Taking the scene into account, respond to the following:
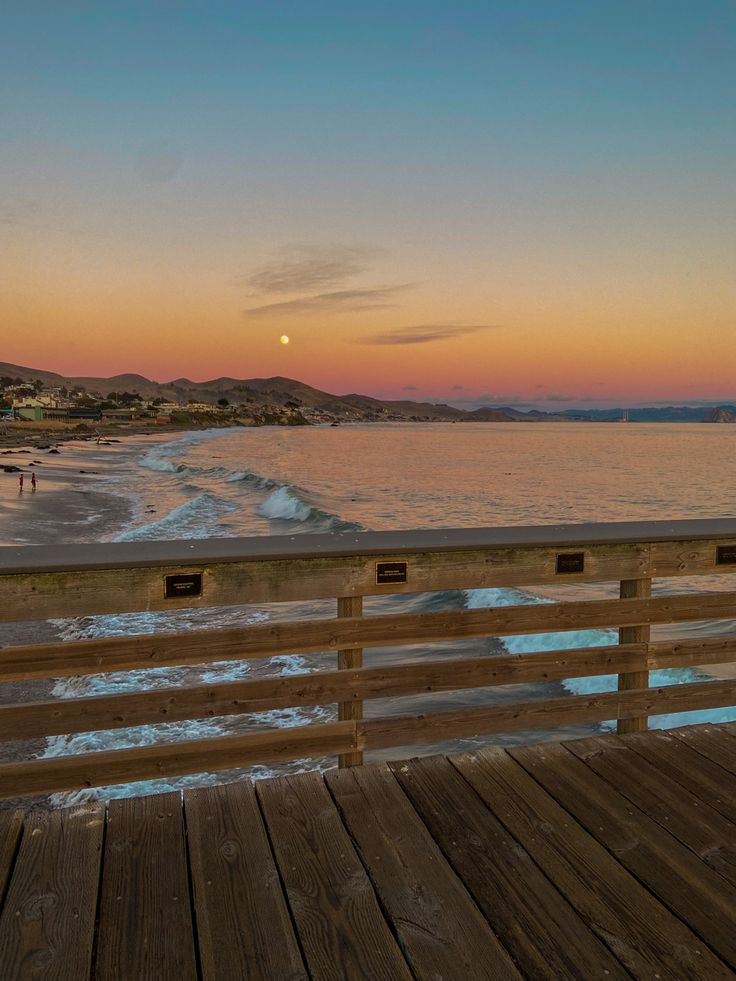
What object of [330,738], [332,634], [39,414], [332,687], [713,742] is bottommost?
[713,742]

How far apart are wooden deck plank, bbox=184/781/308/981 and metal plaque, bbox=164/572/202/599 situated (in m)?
0.90

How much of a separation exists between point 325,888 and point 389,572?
1222 millimetres

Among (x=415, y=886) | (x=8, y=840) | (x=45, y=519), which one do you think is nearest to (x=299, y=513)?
(x=45, y=519)

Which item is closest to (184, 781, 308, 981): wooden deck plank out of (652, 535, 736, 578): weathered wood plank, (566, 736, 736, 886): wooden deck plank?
(566, 736, 736, 886): wooden deck plank

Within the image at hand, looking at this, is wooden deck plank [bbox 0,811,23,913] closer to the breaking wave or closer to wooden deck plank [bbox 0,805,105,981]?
wooden deck plank [bbox 0,805,105,981]

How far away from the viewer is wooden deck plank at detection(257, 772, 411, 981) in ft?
5.89

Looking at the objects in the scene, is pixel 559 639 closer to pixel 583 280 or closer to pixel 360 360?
pixel 583 280

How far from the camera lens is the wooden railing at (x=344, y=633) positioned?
→ 8.02 ft

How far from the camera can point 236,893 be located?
2088mm

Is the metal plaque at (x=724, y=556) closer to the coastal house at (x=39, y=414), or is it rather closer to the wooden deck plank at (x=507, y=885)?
the wooden deck plank at (x=507, y=885)

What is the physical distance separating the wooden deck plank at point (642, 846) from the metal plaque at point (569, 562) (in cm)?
91

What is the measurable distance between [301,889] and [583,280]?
33586mm

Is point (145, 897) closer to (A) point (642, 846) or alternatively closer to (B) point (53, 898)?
(B) point (53, 898)

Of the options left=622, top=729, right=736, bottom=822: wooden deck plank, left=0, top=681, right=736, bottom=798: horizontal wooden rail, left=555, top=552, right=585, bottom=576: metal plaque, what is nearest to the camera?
left=0, top=681, right=736, bottom=798: horizontal wooden rail
